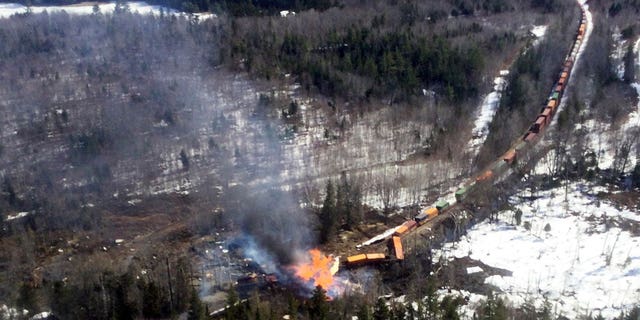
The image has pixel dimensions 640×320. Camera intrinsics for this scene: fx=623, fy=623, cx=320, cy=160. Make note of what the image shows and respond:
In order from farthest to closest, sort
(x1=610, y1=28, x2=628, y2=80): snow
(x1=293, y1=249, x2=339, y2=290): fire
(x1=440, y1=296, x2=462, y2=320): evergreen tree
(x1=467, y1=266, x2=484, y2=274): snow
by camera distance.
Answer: (x1=610, y1=28, x2=628, y2=80): snow → (x1=467, y1=266, x2=484, y2=274): snow → (x1=293, y1=249, x2=339, y2=290): fire → (x1=440, y1=296, x2=462, y2=320): evergreen tree

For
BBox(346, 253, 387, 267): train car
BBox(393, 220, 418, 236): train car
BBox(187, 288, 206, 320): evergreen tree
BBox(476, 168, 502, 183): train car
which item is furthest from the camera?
BBox(476, 168, 502, 183): train car

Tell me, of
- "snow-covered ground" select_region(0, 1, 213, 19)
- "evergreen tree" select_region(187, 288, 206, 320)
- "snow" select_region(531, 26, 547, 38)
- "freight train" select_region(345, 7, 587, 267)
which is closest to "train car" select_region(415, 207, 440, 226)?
"freight train" select_region(345, 7, 587, 267)

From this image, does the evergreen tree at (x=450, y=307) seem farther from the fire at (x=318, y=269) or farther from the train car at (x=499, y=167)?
the train car at (x=499, y=167)

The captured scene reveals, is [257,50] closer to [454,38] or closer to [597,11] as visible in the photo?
[454,38]

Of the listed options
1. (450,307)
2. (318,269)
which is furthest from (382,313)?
(318,269)

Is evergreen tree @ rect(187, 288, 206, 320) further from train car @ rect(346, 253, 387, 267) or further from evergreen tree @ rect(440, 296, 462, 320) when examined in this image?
evergreen tree @ rect(440, 296, 462, 320)

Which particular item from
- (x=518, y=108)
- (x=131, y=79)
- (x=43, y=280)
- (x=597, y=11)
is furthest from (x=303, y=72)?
(x=597, y=11)
